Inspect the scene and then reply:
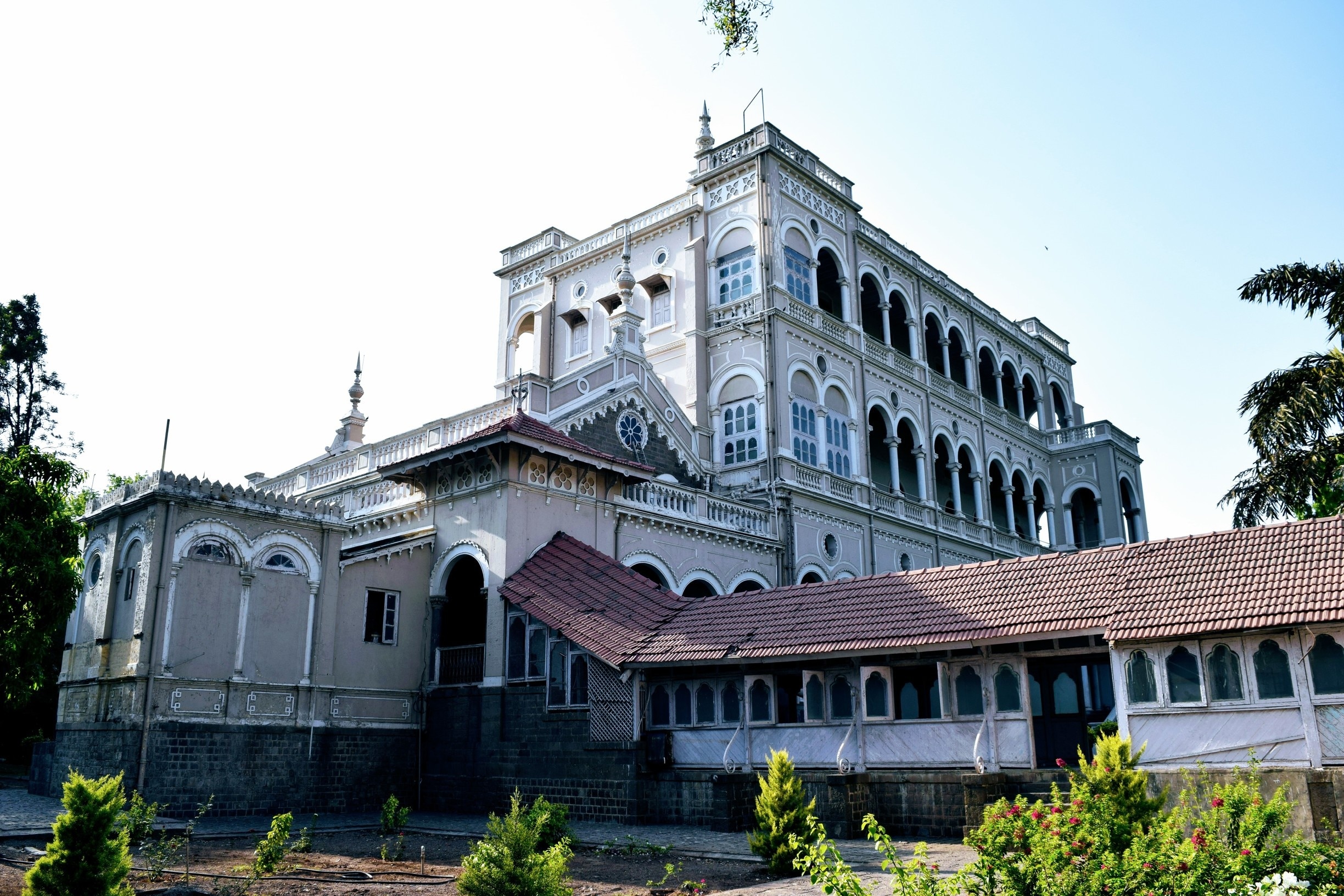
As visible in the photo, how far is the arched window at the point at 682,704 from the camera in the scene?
17.6m

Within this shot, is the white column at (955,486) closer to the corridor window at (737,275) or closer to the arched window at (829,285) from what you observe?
the arched window at (829,285)

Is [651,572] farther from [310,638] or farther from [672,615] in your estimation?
[310,638]

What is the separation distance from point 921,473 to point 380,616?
19737 mm

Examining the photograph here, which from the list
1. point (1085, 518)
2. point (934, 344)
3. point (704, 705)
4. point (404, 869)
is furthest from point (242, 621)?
point (1085, 518)

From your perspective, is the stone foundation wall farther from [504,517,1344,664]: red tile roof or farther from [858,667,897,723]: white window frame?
[858,667,897,723]: white window frame

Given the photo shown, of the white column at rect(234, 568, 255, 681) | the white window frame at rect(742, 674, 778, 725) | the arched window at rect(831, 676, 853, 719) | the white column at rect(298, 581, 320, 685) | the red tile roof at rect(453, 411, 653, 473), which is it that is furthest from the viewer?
the red tile roof at rect(453, 411, 653, 473)

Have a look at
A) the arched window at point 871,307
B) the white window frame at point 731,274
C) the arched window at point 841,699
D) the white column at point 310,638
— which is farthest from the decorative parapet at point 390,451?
the arched window at point 871,307

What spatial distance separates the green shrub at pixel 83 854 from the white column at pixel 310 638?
36.6ft

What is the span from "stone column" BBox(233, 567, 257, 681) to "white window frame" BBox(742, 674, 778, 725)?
8.67 m

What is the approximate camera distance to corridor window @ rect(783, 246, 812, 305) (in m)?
30.8

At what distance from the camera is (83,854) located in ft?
26.8

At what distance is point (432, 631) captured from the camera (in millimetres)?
21422

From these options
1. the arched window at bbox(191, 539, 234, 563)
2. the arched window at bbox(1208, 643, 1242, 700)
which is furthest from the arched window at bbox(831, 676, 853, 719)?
the arched window at bbox(191, 539, 234, 563)

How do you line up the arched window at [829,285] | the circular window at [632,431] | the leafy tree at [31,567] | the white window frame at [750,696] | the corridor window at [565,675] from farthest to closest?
the arched window at [829,285] → the circular window at [632,431] → the leafy tree at [31,567] → the corridor window at [565,675] → the white window frame at [750,696]
